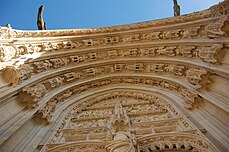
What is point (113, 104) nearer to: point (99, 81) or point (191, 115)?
point (99, 81)

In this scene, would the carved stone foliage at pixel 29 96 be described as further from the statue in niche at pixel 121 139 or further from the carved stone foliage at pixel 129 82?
the statue in niche at pixel 121 139

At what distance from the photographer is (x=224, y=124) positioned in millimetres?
4184

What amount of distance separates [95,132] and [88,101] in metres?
2.34

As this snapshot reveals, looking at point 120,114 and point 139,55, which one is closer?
point 120,114

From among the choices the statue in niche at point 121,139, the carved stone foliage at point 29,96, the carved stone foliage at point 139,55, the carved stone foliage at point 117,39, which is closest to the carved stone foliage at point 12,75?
the carved stone foliage at point 139,55

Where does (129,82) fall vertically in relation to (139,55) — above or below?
below

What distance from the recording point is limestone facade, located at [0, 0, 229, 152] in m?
4.38

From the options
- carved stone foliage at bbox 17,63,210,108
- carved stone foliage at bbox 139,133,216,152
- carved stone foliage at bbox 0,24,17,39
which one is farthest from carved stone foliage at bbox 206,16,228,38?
carved stone foliage at bbox 0,24,17,39

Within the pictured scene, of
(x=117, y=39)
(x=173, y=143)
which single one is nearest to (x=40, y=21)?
(x=117, y=39)

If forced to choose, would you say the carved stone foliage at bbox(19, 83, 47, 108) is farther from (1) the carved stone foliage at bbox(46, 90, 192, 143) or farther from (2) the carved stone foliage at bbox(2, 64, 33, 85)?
(1) the carved stone foliage at bbox(46, 90, 192, 143)

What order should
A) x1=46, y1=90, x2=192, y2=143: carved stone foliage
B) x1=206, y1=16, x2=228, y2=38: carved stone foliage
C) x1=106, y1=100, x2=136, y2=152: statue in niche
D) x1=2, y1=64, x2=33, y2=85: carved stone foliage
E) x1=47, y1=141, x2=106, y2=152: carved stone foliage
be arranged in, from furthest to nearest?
x1=206, y1=16, x2=228, y2=38: carved stone foliage, x1=46, y1=90, x2=192, y2=143: carved stone foliage, x1=2, y1=64, x2=33, y2=85: carved stone foliage, x1=47, y1=141, x2=106, y2=152: carved stone foliage, x1=106, y1=100, x2=136, y2=152: statue in niche

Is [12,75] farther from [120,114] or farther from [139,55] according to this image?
[139,55]

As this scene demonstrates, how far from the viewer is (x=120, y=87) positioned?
8.38m

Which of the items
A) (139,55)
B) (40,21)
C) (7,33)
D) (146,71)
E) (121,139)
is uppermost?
(40,21)
